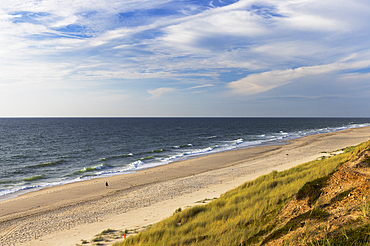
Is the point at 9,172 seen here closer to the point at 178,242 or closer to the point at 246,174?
the point at 246,174

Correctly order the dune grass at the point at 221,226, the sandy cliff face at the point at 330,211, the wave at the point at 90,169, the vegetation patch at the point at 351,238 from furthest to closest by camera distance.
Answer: the wave at the point at 90,169
the dune grass at the point at 221,226
the sandy cliff face at the point at 330,211
the vegetation patch at the point at 351,238

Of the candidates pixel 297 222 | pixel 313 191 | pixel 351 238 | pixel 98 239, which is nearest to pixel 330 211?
pixel 297 222

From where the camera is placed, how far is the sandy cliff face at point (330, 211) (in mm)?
3779

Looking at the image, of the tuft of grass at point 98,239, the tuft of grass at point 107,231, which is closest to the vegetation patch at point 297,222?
the tuft of grass at point 98,239

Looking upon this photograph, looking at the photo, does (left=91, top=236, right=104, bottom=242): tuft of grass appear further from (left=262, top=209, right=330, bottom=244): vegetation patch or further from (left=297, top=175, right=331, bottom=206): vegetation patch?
(left=297, top=175, right=331, bottom=206): vegetation patch

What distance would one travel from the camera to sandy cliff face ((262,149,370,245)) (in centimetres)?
378

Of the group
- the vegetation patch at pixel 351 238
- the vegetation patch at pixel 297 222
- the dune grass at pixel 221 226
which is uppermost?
the vegetation patch at pixel 351 238

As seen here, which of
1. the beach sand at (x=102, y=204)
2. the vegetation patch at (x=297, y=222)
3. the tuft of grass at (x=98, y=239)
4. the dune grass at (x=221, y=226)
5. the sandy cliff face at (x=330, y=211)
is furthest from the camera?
the beach sand at (x=102, y=204)

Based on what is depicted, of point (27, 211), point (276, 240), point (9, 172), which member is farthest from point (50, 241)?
point (9, 172)

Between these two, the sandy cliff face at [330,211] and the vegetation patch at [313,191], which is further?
the vegetation patch at [313,191]

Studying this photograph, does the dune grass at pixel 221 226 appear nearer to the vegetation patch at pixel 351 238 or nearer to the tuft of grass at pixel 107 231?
the vegetation patch at pixel 351 238

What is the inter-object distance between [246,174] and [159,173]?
971 cm

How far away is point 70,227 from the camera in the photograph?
12.4 m

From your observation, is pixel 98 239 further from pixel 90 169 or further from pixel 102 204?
pixel 90 169
